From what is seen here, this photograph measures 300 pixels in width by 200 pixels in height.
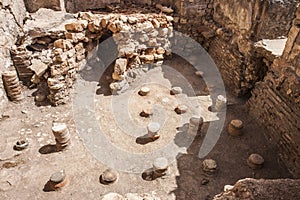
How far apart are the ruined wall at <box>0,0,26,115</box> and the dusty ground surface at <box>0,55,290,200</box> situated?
107 cm

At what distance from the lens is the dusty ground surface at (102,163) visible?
15.0 feet

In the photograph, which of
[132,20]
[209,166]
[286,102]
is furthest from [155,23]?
[209,166]

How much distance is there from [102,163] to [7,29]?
460cm

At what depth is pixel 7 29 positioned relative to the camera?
6402 mm

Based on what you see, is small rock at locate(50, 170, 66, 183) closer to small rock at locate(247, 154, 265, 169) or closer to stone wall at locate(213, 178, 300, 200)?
stone wall at locate(213, 178, 300, 200)

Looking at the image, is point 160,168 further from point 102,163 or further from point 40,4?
point 40,4

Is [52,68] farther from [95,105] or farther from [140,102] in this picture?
[140,102]

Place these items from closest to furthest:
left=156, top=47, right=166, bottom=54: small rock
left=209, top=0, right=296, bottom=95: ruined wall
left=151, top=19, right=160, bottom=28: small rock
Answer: left=209, top=0, right=296, bottom=95: ruined wall → left=151, top=19, right=160, bottom=28: small rock → left=156, top=47, right=166, bottom=54: small rock

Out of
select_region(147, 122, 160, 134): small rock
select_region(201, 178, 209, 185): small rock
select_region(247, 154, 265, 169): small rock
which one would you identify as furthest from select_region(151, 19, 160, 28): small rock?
select_region(201, 178, 209, 185): small rock

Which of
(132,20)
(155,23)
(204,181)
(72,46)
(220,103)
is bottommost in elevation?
(204,181)

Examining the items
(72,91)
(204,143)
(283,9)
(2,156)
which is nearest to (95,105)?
(72,91)

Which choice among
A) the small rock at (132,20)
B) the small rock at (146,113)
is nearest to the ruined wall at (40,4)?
the small rock at (132,20)

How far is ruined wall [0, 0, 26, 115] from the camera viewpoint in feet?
20.4

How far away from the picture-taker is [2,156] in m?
5.16
